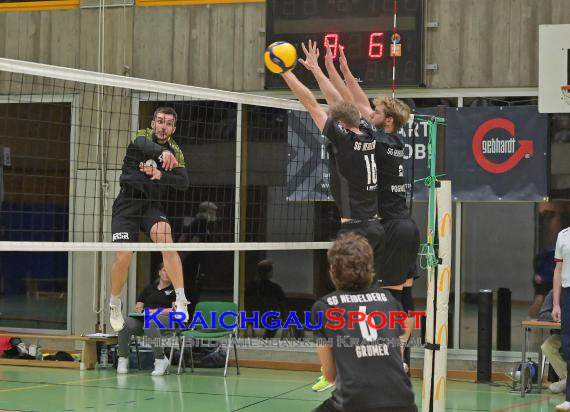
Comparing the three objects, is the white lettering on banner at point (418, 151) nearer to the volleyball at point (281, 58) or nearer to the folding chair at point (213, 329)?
the folding chair at point (213, 329)

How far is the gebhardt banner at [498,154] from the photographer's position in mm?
12492

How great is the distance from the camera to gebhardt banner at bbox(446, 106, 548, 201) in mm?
12492

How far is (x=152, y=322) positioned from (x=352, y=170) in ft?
19.4

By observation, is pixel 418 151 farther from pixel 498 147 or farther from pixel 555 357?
pixel 555 357

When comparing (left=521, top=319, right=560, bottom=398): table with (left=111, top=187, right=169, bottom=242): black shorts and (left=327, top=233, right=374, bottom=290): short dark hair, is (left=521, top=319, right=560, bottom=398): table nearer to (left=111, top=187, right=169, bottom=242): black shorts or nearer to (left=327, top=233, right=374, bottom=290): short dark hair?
(left=111, top=187, right=169, bottom=242): black shorts

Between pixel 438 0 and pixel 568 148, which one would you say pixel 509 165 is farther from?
pixel 438 0

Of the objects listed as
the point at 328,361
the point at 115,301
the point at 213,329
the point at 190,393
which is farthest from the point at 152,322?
the point at 328,361

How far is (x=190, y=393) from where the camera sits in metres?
11.3

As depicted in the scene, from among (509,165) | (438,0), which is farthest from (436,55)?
(509,165)

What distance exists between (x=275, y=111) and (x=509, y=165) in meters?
3.37

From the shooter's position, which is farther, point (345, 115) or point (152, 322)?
point (152, 322)

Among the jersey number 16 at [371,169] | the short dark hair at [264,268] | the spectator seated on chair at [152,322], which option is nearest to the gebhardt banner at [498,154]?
the short dark hair at [264,268]

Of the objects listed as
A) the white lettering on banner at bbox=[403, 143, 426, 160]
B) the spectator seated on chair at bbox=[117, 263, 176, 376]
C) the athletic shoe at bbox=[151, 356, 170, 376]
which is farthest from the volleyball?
the athletic shoe at bbox=[151, 356, 170, 376]

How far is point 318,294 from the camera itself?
44.3 ft
